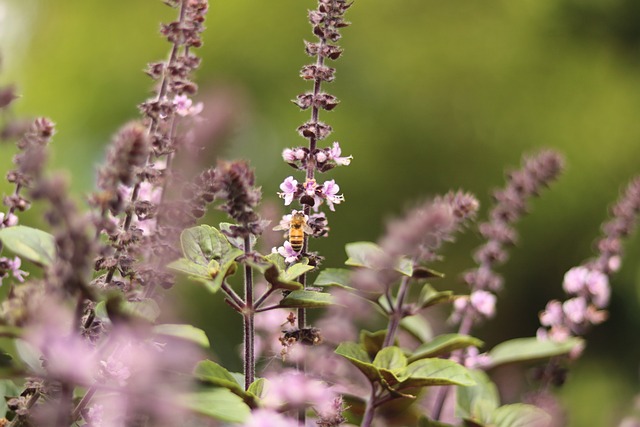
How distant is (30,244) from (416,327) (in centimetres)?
43

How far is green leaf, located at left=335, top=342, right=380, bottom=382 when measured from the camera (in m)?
0.49

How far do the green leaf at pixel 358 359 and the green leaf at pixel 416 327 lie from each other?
0.16m

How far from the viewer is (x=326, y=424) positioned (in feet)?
1.40

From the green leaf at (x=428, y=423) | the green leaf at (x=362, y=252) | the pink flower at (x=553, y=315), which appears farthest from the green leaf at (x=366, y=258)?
the pink flower at (x=553, y=315)

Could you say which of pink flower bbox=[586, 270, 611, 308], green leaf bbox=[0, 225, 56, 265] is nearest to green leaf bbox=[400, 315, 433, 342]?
pink flower bbox=[586, 270, 611, 308]

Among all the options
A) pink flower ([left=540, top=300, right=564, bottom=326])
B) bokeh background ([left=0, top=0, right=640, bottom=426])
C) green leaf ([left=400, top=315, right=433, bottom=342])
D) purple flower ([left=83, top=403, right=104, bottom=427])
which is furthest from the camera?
bokeh background ([left=0, top=0, right=640, bottom=426])

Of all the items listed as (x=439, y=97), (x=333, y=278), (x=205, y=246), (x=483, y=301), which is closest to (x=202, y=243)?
(x=205, y=246)

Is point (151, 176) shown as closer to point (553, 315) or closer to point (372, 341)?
point (372, 341)

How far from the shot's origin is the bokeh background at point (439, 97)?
3299mm

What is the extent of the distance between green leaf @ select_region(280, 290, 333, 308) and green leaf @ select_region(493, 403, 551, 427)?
18 cm

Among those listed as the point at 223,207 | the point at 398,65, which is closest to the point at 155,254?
the point at 223,207

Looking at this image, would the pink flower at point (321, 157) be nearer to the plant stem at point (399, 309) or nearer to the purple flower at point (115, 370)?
Answer: the plant stem at point (399, 309)

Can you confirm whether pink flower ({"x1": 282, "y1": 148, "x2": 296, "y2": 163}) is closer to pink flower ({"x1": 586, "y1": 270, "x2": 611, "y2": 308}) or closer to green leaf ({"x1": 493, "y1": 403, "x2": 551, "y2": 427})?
green leaf ({"x1": 493, "y1": 403, "x2": 551, "y2": 427})

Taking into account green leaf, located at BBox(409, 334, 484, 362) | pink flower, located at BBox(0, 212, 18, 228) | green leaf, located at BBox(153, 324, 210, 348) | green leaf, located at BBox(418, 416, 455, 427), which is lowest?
green leaf, located at BBox(153, 324, 210, 348)
